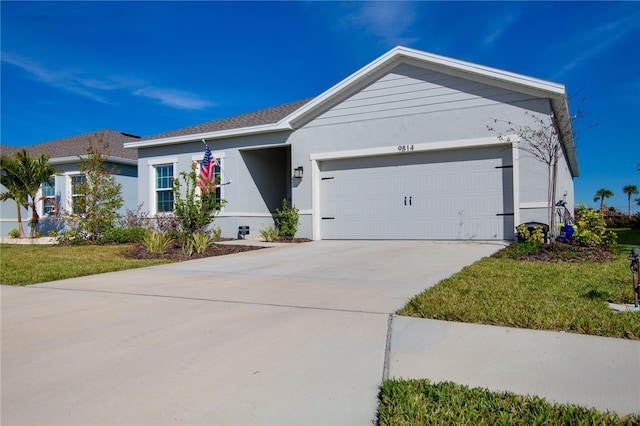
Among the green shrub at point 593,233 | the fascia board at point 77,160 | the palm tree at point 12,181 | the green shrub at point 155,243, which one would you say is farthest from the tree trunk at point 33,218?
the green shrub at point 593,233

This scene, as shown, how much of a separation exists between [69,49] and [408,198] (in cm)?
1233

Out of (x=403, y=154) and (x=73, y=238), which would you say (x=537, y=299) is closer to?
(x=403, y=154)

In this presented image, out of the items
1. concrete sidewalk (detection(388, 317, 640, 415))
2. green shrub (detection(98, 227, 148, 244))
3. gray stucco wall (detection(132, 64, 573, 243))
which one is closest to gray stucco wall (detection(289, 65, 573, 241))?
gray stucco wall (detection(132, 64, 573, 243))

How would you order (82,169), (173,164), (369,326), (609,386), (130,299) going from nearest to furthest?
(609,386) → (369,326) → (130,299) → (82,169) → (173,164)

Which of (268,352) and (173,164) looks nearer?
(268,352)

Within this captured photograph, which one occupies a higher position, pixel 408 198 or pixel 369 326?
pixel 408 198

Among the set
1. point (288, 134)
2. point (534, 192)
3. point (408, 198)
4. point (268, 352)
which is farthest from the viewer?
point (288, 134)

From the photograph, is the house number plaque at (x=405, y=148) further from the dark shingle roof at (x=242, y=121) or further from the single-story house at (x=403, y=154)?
the dark shingle roof at (x=242, y=121)

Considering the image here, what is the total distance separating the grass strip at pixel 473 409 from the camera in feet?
6.98

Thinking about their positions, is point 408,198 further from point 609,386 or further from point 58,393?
point 58,393

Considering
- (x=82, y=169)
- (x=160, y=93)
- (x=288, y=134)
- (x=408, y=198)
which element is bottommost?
(x=408, y=198)

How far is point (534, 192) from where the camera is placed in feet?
34.2

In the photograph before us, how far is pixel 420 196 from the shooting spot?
470 inches

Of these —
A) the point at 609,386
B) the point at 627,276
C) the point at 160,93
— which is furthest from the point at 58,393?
the point at 160,93
